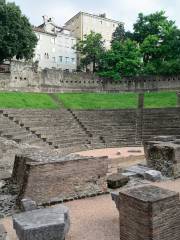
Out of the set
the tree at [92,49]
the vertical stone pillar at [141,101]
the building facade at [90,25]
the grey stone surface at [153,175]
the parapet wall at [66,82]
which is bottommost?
the grey stone surface at [153,175]

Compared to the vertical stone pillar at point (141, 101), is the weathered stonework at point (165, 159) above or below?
below

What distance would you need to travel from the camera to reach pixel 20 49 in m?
42.5

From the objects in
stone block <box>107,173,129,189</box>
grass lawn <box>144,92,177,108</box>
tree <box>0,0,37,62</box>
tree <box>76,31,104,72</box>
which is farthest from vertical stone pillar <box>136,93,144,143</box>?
tree <box>76,31,104,72</box>

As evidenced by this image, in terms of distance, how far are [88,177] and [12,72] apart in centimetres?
2965

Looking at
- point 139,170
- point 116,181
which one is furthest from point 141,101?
point 116,181

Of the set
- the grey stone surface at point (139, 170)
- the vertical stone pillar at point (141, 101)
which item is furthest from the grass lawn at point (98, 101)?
the grey stone surface at point (139, 170)

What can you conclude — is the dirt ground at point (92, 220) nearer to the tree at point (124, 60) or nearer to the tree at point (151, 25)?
the tree at point (124, 60)

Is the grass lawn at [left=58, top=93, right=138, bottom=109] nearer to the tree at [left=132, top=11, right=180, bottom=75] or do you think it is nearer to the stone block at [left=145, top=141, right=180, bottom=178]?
the tree at [left=132, top=11, right=180, bottom=75]

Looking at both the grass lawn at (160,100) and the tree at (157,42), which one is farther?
the tree at (157,42)

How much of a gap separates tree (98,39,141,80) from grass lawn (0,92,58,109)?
1317cm

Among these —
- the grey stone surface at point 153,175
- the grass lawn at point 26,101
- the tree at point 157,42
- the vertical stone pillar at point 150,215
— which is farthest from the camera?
the tree at point 157,42

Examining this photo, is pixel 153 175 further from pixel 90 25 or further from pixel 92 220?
pixel 90 25

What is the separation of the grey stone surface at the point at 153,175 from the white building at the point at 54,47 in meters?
46.0

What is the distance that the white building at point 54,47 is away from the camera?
192 ft
